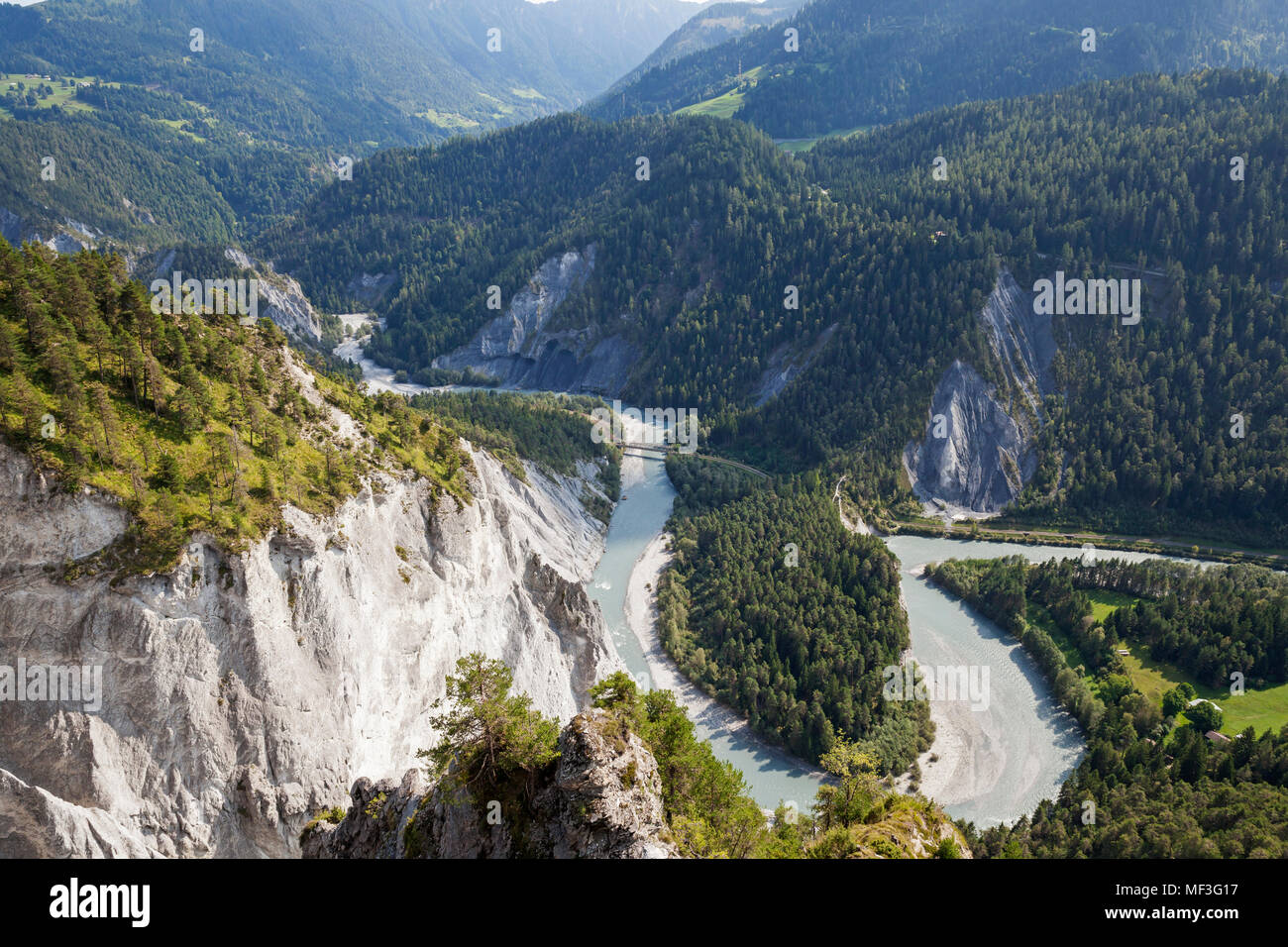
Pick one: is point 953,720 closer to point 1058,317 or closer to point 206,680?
point 206,680

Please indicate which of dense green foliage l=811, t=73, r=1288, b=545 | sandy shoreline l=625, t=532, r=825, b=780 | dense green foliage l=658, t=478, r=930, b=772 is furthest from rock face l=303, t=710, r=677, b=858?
dense green foliage l=811, t=73, r=1288, b=545

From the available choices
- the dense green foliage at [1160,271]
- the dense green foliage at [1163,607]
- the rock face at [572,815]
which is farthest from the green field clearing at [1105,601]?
the rock face at [572,815]

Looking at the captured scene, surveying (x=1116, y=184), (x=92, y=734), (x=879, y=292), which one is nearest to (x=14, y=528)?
(x=92, y=734)

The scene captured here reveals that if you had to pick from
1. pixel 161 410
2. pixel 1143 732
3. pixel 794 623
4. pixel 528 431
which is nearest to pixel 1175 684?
pixel 1143 732

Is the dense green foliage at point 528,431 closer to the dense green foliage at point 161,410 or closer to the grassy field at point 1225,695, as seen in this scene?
the dense green foliage at point 161,410

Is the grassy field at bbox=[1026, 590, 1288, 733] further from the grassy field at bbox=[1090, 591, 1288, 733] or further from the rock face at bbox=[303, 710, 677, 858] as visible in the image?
the rock face at bbox=[303, 710, 677, 858]

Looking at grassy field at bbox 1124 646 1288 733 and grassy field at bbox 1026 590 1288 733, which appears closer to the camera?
grassy field at bbox 1124 646 1288 733
